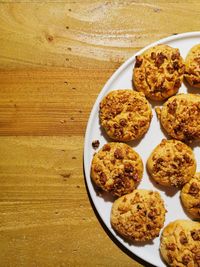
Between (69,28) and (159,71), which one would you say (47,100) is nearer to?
(69,28)

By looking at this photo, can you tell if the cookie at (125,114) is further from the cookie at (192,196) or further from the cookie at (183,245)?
the cookie at (183,245)

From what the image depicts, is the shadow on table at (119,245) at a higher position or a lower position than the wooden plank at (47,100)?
lower

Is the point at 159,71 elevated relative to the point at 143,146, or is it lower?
elevated

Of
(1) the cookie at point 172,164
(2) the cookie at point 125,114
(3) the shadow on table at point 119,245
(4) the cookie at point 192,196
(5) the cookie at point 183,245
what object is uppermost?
(2) the cookie at point 125,114

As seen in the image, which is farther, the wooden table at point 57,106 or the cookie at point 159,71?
the wooden table at point 57,106

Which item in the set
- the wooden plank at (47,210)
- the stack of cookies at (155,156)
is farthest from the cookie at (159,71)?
the wooden plank at (47,210)

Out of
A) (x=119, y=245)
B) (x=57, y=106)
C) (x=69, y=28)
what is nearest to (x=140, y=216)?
(x=119, y=245)

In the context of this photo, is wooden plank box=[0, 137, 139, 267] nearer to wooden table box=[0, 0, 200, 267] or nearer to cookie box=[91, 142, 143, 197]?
wooden table box=[0, 0, 200, 267]

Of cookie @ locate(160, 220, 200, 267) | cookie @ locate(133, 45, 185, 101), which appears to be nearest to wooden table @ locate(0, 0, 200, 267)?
cookie @ locate(133, 45, 185, 101)
